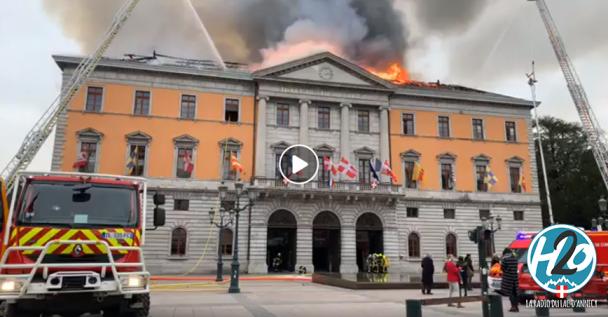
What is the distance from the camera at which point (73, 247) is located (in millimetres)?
8562

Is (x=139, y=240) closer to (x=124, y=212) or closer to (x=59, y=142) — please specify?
(x=124, y=212)

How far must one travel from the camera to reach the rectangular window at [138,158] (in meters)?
32.9

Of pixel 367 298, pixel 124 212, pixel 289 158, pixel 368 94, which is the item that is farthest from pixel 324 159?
pixel 124 212

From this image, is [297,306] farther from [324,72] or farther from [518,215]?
[518,215]

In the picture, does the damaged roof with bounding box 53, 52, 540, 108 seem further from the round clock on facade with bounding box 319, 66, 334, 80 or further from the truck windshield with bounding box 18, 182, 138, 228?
the truck windshield with bounding box 18, 182, 138, 228

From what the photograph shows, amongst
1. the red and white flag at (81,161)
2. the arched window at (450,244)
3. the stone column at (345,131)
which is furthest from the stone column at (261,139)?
the arched window at (450,244)

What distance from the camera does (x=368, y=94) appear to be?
125ft

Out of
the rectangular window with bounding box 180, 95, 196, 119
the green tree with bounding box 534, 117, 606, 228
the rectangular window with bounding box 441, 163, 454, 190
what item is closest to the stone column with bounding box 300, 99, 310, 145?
Result: the rectangular window with bounding box 180, 95, 196, 119

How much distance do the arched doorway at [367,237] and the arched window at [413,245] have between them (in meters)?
2.65

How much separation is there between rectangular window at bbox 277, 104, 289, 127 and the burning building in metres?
0.09

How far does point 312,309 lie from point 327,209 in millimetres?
21262

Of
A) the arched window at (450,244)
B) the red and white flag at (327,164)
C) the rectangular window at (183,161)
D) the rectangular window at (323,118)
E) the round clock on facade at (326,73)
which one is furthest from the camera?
the arched window at (450,244)

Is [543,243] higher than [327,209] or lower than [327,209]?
lower

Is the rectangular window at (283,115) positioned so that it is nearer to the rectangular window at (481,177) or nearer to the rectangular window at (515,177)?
the rectangular window at (481,177)
